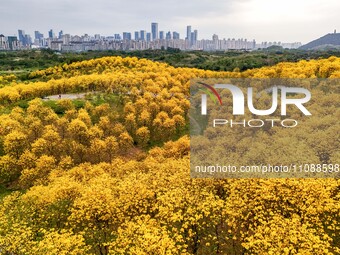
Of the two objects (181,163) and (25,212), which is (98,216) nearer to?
(25,212)

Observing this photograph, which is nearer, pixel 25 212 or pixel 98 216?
pixel 98 216

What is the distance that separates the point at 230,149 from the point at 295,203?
22213mm

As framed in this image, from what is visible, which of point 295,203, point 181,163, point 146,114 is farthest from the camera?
point 146,114

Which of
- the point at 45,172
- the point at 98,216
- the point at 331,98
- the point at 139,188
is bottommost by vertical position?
the point at 45,172

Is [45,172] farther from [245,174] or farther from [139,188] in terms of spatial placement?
[245,174]

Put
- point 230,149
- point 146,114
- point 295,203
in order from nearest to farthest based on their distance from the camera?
point 295,203
point 230,149
point 146,114

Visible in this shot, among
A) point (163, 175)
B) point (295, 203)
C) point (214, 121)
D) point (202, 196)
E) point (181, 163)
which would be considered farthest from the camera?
point (214, 121)

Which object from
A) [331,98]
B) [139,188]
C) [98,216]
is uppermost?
[331,98]

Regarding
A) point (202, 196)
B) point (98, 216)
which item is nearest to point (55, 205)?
point (98, 216)

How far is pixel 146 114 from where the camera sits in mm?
79375

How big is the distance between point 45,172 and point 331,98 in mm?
60013

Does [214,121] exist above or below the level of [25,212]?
above

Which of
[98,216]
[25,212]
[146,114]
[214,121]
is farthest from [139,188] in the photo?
[146,114]

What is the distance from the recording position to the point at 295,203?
28.2 metres
